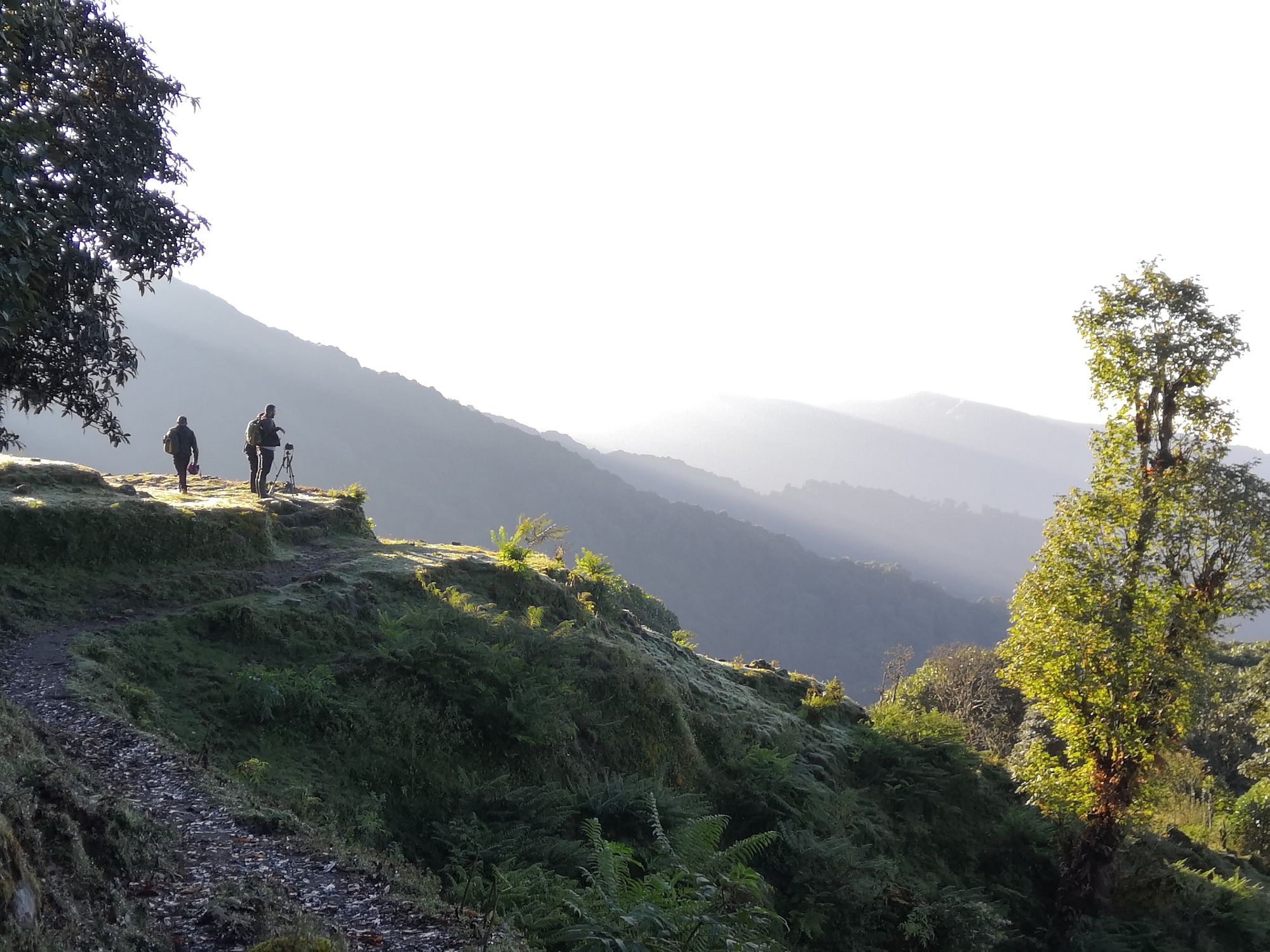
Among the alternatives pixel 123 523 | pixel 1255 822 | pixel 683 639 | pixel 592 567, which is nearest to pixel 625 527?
pixel 1255 822

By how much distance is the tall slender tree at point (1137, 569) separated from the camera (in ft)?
42.0

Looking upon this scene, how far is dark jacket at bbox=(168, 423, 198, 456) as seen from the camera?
17.8m

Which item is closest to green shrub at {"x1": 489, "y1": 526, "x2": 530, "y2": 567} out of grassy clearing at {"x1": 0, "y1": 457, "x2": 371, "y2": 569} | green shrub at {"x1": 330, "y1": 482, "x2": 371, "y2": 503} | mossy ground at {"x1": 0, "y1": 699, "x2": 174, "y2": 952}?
grassy clearing at {"x1": 0, "y1": 457, "x2": 371, "y2": 569}

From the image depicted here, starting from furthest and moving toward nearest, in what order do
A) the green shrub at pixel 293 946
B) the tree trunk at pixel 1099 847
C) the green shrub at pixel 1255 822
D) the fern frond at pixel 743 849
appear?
the green shrub at pixel 1255 822 < the tree trunk at pixel 1099 847 < the fern frond at pixel 743 849 < the green shrub at pixel 293 946

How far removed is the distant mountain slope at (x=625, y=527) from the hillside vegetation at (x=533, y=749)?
141 m

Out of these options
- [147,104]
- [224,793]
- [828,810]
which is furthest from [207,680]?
[828,810]

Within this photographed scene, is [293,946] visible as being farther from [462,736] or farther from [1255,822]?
[1255,822]

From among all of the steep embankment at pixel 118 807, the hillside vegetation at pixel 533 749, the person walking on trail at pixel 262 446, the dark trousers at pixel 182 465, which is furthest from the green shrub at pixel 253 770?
the dark trousers at pixel 182 465

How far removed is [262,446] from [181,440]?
171cm

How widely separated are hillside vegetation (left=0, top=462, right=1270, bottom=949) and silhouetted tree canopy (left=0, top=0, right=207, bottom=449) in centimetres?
234

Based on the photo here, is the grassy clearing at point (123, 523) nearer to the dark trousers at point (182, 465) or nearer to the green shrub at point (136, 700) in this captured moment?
the dark trousers at point (182, 465)

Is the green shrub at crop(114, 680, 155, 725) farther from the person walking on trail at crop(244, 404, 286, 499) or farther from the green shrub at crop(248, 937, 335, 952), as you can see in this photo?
the person walking on trail at crop(244, 404, 286, 499)

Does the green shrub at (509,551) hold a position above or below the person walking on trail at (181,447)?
below

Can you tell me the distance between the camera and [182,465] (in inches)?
712
